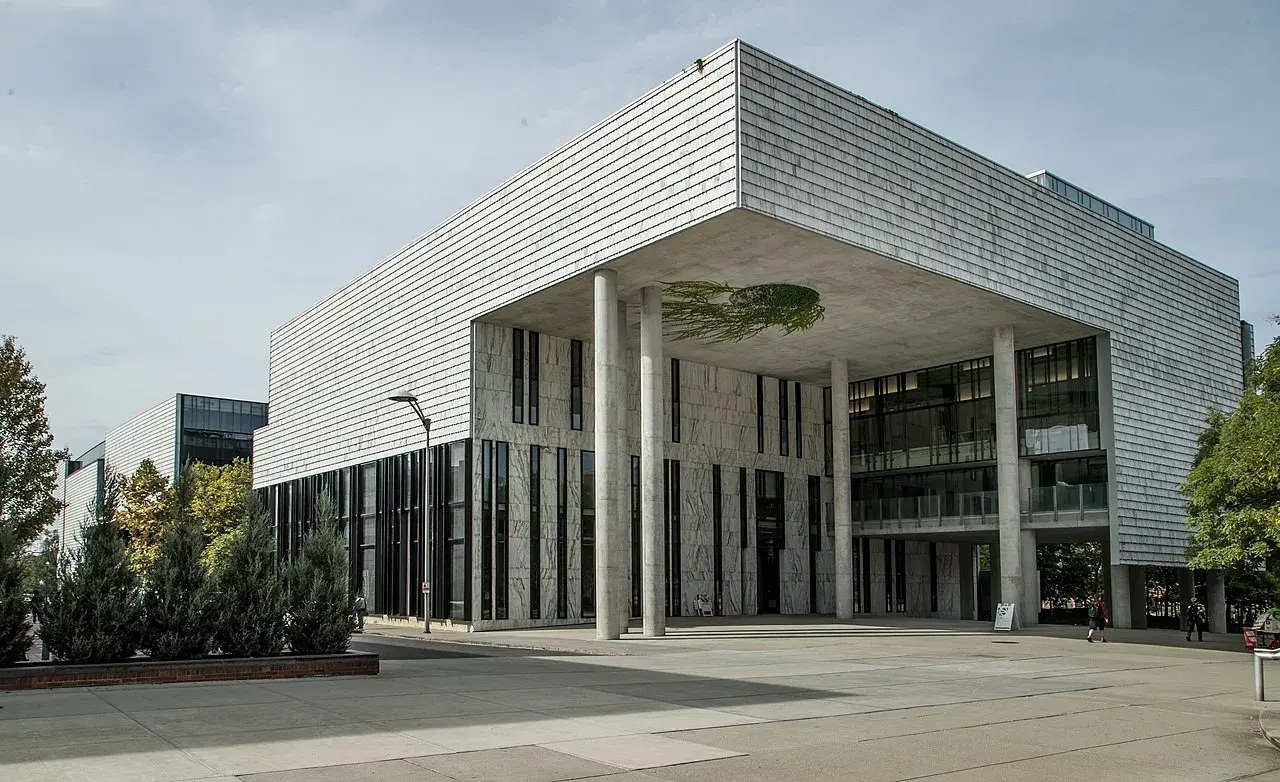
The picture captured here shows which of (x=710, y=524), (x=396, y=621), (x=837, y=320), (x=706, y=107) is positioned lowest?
(x=396, y=621)

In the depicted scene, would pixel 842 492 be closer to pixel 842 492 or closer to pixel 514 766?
pixel 842 492

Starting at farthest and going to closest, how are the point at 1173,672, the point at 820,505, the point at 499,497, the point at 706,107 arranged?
the point at 820,505 → the point at 499,497 → the point at 706,107 → the point at 1173,672

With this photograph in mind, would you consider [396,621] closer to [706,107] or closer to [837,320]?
[837,320]

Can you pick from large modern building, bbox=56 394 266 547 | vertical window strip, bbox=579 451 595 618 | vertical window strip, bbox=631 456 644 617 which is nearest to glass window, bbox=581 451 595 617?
vertical window strip, bbox=579 451 595 618

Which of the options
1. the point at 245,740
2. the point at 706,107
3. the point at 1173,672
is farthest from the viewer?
the point at 706,107

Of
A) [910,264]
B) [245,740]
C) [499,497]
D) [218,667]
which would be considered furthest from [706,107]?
[245,740]

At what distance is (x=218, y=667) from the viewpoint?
18031mm

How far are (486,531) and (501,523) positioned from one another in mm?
706

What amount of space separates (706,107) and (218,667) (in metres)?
19.1

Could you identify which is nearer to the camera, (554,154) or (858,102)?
(858,102)

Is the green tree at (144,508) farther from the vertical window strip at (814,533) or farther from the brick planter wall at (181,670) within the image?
the brick planter wall at (181,670)

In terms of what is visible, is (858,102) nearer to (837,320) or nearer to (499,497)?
(837,320)

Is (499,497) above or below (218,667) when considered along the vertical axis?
above

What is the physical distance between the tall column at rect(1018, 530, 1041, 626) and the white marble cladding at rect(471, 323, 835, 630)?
11230mm
